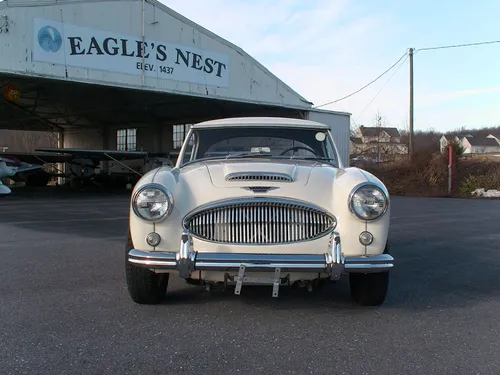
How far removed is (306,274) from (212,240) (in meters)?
0.76

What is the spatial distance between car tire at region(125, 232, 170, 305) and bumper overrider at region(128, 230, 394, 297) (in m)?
0.39

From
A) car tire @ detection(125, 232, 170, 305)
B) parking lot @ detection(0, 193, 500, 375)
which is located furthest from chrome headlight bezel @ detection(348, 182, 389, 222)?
car tire @ detection(125, 232, 170, 305)

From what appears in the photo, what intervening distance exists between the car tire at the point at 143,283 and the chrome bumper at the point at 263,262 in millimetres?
400

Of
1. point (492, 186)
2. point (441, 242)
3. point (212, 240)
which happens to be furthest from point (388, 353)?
point (492, 186)

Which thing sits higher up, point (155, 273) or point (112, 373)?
point (155, 273)

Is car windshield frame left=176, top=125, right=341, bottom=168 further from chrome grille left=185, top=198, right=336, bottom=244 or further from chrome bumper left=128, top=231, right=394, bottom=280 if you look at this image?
chrome bumper left=128, top=231, right=394, bottom=280

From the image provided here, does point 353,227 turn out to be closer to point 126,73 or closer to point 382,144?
point 126,73

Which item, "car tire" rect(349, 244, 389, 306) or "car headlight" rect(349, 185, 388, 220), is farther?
"car tire" rect(349, 244, 389, 306)

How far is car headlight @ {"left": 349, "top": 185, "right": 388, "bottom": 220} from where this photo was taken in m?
3.64

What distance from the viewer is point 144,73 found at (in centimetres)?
1661

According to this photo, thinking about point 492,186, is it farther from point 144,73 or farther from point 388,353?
point 388,353

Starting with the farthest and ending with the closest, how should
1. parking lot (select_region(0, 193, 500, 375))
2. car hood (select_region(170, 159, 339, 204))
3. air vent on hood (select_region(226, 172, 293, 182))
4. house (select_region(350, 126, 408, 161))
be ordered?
house (select_region(350, 126, 408, 161)) < air vent on hood (select_region(226, 172, 293, 182)) < car hood (select_region(170, 159, 339, 204)) < parking lot (select_region(0, 193, 500, 375))

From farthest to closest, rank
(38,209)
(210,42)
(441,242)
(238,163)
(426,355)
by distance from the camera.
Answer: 1. (210,42)
2. (38,209)
3. (441,242)
4. (238,163)
5. (426,355)

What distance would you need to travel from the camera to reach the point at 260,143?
5078 millimetres
